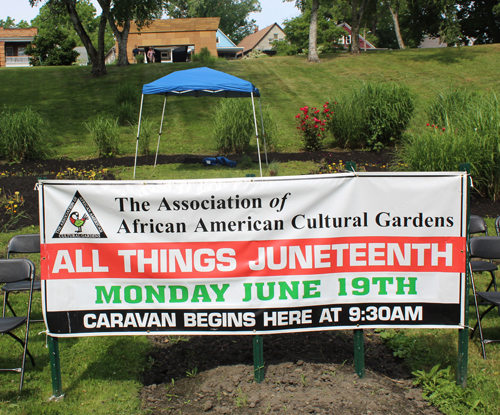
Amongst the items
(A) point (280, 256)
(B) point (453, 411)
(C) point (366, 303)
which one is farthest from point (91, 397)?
(B) point (453, 411)

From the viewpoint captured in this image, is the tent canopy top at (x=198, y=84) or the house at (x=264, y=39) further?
the house at (x=264, y=39)

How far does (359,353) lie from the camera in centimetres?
343

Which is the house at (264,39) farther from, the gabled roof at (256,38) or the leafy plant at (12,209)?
the leafy plant at (12,209)

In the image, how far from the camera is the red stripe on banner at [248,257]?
3.27 m


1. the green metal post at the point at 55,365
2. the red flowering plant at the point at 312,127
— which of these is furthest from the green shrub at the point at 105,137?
the green metal post at the point at 55,365

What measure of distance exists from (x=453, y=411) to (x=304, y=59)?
3047 centimetres

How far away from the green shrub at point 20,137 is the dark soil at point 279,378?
10.4 metres

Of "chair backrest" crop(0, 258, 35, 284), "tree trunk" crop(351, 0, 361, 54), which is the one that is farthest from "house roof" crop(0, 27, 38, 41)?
"chair backrest" crop(0, 258, 35, 284)

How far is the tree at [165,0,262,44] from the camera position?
8175 cm

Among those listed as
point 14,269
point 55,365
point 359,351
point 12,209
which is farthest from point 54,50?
point 359,351

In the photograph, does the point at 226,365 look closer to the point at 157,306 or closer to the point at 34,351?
the point at 157,306

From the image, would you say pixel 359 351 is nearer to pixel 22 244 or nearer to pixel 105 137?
pixel 22 244

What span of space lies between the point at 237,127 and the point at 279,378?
11217mm

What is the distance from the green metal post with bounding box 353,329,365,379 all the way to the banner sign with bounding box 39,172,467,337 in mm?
115
